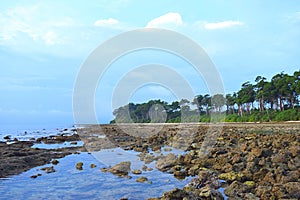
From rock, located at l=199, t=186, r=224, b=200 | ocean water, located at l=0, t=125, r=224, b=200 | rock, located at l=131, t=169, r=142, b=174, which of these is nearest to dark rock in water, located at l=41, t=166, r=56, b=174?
ocean water, located at l=0, t=125, r=224, b=200

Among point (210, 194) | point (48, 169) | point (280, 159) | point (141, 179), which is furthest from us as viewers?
point (48, 169)

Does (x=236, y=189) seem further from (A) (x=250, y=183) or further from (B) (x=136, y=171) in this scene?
(B) (x=136, y=171)

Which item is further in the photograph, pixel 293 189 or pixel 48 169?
pixel 48 169

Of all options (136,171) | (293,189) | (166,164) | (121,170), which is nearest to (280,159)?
(293,189)

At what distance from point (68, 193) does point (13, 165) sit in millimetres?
6481

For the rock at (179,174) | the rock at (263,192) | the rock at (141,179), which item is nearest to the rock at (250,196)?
the rock at (263,192)

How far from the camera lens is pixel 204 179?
1130 centimetres

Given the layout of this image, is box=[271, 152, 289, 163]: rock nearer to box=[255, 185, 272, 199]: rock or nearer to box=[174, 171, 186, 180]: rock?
box=[174, 171, 186, 180]: rock

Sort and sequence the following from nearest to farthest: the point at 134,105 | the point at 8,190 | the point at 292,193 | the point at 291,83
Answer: the point at 292,193 → the point at 8,190 → the point at 291,83 → the point at 134,105

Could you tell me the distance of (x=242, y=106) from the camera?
77.6 m

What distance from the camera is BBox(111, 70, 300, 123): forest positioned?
58125 millimetres

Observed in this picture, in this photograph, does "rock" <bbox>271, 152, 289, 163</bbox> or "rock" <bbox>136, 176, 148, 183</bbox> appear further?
"rock" <bbox>271, 152, 289, 163</bbox>

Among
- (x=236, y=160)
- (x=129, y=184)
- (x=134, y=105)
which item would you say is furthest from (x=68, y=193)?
(x=134, y=105)

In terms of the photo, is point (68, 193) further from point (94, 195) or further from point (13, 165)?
point (13, 165)
